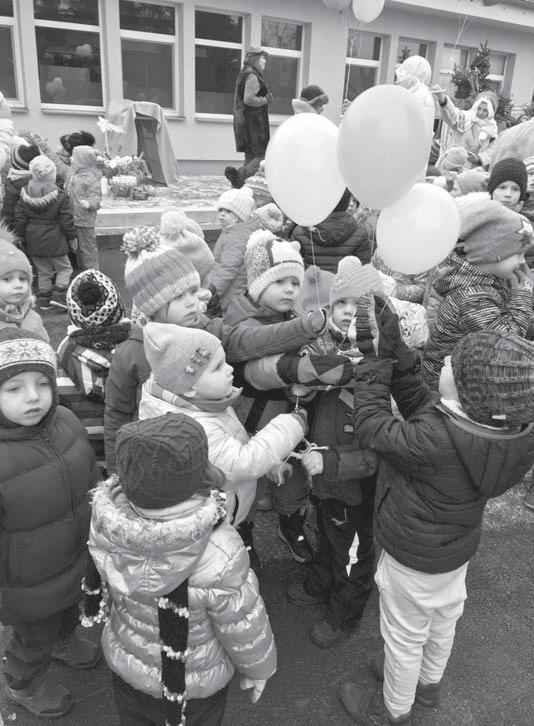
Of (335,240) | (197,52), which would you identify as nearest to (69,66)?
(197,52)

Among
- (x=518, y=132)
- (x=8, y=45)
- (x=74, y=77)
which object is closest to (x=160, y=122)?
(x=74, y=77)

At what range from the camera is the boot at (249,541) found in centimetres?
255

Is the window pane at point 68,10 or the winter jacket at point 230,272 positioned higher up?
the window pane at point 68,10

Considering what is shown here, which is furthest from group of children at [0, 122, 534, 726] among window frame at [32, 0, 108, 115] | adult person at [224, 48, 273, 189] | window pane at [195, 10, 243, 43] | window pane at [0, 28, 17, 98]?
window pane at [195, 10, 243, 43]

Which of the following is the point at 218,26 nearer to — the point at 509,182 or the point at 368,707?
the point at 509,182

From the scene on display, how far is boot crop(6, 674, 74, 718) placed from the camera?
2.00 meters

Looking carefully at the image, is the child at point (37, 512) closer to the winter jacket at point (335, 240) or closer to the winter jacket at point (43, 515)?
the winter jacket at point (43, 515)

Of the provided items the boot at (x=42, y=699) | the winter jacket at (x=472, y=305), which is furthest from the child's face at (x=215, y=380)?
the winter jacket at (x=472, y=305)

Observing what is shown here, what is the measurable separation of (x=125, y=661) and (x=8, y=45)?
11.4m

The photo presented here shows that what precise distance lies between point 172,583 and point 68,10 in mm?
11633

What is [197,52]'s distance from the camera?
37.9 feet

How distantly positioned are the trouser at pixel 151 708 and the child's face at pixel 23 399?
821mm

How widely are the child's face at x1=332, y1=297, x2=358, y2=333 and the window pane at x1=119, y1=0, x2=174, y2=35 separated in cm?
1089

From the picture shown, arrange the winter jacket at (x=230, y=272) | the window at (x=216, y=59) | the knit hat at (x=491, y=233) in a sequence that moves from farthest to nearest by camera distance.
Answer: the window at (x=216, y=59) → the winter jacket at (x=230, y=272) → the knit hat at (x=491, y=233)
